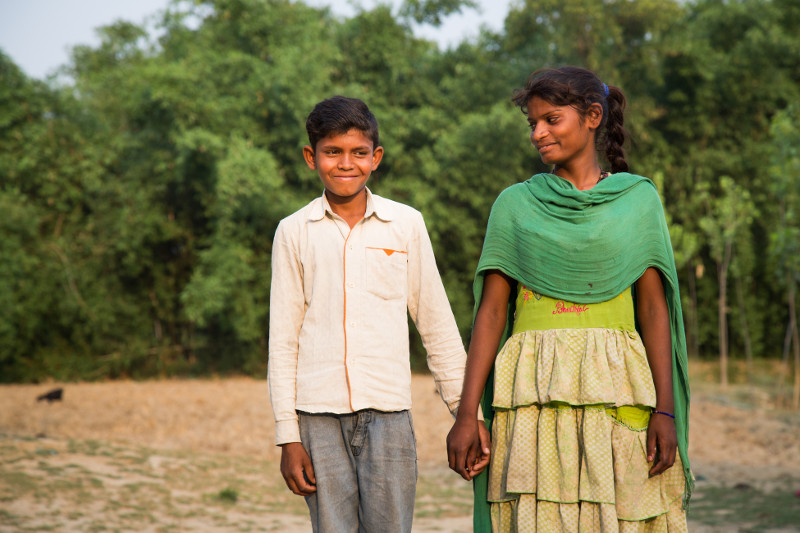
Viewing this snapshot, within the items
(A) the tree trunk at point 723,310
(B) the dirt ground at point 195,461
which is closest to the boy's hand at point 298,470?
(B) the dirt ground at point 195,461

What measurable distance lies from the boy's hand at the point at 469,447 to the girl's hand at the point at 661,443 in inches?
17.5

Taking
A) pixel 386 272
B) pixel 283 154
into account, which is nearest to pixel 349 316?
pixel 386 272

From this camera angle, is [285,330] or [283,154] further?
[283,154]

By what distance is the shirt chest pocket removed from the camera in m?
2.30

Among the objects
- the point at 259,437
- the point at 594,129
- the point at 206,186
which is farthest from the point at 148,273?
the point at 594,129

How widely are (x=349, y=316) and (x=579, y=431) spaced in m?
0.71

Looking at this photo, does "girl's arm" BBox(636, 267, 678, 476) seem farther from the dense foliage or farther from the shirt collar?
the dense foliage

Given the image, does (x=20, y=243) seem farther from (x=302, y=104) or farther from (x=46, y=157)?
(x=302, y=104)

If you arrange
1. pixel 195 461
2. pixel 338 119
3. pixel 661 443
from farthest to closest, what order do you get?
pixel 195 461 < pixel 338 119 < pixel 661 443

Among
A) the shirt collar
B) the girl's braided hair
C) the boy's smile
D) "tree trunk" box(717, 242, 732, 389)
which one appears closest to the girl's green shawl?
the girl's braided hair

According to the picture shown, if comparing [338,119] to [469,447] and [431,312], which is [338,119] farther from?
[469,447]

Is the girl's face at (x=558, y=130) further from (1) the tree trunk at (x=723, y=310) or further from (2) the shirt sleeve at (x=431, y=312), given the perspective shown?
(1) the tree trunk at (x=723, y=310)

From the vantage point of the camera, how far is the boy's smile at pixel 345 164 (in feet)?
7.63

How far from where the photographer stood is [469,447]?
221 cm
